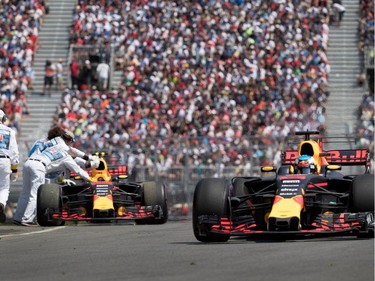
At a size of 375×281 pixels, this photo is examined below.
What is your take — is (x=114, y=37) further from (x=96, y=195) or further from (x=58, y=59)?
(x=96, y=195)

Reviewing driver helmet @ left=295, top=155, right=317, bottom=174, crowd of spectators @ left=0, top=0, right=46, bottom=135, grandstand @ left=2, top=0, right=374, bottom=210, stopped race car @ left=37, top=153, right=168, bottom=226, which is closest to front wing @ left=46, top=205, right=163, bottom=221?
stopped race car @ left=37, top=153, right=168, bottom=226

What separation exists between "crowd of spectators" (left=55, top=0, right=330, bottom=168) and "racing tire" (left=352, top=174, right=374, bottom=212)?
65.7 ft

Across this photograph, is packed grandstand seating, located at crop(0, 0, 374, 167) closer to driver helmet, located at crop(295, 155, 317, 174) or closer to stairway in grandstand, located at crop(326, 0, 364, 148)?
stairway in grandstand, located at crop(326, 0, 364, 148)

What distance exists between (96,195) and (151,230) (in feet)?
7.48

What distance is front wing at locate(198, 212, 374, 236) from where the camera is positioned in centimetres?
1414

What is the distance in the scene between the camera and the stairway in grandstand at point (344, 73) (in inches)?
1468

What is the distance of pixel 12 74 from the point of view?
4156cm

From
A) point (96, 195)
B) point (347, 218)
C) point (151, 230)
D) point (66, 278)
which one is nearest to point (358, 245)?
point (347, 218)

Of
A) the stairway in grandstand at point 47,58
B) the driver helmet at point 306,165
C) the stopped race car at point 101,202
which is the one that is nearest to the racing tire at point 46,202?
the stopped race car at point 101,202

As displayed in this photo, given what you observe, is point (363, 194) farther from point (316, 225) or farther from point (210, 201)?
point (210, 201)

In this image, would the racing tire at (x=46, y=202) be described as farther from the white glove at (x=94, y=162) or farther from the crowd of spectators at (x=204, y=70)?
the crowd of spectators at (x=204, y=70)

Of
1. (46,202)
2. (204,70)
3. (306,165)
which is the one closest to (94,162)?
(46,202)

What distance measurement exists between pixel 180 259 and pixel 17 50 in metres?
31.2

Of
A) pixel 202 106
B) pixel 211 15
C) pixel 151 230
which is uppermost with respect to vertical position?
pixel 211 15
